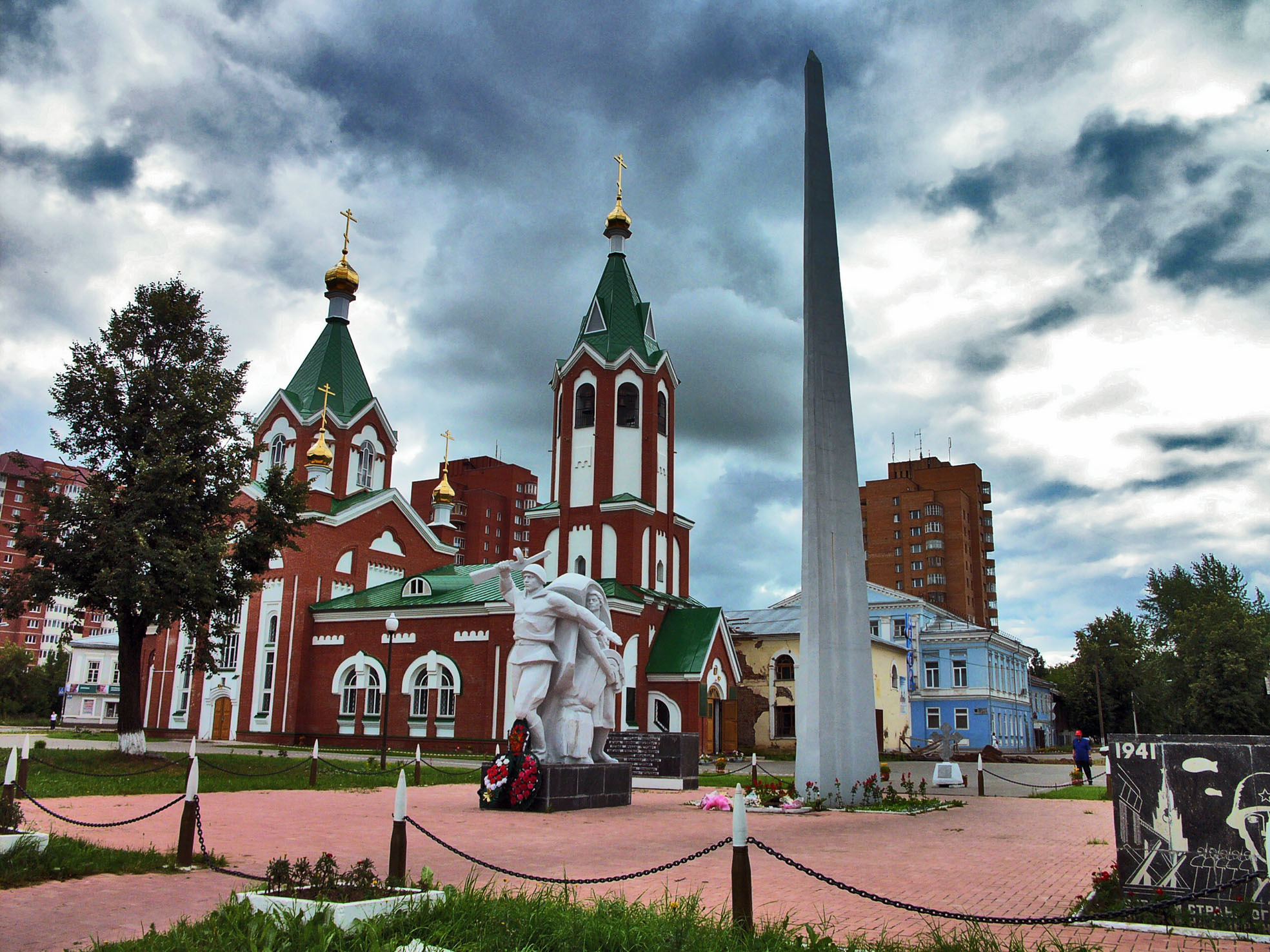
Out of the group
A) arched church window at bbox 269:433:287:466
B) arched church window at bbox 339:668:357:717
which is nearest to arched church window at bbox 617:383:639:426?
arched church window at bbox 339:668:357:717

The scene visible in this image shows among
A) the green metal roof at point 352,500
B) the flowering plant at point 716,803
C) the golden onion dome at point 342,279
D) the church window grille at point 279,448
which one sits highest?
the golden onion dome at point 342,279

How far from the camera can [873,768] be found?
15781mm

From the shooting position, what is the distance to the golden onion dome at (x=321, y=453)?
124ft

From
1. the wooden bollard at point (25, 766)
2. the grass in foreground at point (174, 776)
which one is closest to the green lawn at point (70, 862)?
the wooden bollard at point (25, 766)

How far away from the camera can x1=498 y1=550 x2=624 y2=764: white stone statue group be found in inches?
568

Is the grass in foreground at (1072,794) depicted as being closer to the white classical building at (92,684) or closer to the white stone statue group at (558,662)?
the white stone statue group at (558,662)

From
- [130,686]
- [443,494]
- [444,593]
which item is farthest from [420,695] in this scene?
[443,494]

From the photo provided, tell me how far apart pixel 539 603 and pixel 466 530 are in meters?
76.9

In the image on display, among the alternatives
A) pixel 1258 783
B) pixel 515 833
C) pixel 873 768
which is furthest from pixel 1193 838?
pixel 873 768

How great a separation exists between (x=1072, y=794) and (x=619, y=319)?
24.9 m

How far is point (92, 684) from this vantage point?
54.7 meters

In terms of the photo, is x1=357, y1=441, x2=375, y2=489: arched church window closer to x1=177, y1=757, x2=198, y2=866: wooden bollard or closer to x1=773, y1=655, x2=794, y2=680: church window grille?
x1=773, y1=655, x2=794, y2=680: church window grille

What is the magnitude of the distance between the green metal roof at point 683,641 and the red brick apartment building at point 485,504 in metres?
50.8

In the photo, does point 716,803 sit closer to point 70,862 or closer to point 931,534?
point 70,862
